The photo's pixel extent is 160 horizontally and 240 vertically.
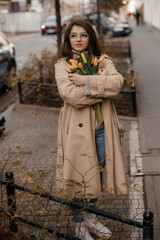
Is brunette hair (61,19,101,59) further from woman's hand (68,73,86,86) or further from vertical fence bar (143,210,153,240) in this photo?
vertical fence bar (143,210,153,240)

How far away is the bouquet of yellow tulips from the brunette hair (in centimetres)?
15

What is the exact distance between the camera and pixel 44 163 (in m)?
5.68

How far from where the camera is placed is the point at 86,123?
10.9ft

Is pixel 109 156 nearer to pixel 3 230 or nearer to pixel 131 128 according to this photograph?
pixel 3 230

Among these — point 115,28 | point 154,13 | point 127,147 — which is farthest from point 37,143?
point 154,13

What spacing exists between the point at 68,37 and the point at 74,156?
1053mm

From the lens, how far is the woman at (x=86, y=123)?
10.6 feet

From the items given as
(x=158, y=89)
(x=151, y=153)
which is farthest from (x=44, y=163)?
(x=158, y=89)

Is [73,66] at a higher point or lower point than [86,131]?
higher

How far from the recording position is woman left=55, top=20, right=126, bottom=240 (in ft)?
10.6

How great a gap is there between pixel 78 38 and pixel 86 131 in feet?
2.63

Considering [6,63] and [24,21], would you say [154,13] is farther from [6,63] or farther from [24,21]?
[6,63]

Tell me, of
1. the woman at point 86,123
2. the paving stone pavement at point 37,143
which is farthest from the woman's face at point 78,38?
the paving stone pavement at point 37,143

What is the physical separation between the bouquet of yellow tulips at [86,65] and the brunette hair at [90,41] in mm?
152
